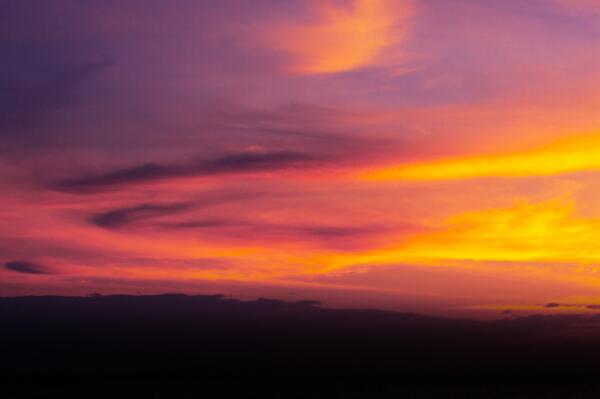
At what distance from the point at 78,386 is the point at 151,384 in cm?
1358

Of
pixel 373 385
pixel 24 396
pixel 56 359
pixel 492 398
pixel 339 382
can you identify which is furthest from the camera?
pixel 56 359

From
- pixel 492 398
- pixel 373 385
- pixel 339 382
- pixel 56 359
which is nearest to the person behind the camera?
pixel 492 398

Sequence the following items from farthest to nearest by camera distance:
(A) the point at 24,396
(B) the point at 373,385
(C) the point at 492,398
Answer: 1. (B) the point at 373,385
2. (A) the point at 24,396
3. (C) the point at 492,398

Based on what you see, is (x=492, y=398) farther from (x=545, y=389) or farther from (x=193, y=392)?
(x=193, y=392)

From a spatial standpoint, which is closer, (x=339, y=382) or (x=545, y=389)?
(x=545, y=389)

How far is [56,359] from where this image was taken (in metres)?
181

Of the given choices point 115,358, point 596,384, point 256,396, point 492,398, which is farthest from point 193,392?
point 115,358

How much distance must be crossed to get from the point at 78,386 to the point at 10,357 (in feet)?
291

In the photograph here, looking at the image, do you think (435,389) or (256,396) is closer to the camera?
(256,396)

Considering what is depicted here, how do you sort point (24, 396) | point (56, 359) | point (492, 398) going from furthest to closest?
point (56, 359)
point (24, 396)
point (492, 398)

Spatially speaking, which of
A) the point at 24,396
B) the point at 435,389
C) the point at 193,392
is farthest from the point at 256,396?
the point at 24,396

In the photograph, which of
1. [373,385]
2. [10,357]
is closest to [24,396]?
[373,385]

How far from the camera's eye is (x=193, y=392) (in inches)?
3967

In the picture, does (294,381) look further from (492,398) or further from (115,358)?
(115,358)
